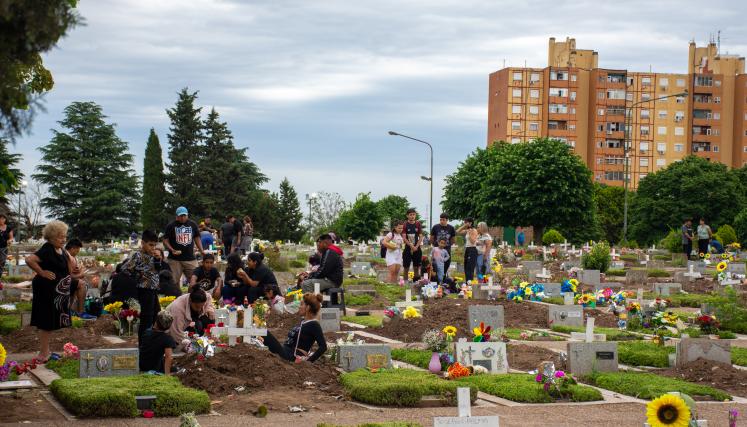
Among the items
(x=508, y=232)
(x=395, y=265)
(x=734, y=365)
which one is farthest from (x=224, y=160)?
(x=734, y=365)

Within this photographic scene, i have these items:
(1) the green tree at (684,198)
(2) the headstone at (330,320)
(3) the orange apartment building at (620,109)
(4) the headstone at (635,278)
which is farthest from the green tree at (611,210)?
(2) the headstone at (330,320)

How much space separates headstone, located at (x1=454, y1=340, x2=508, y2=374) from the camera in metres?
13.4

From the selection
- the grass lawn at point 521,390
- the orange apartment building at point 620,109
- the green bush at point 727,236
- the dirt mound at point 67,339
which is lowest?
the grass lawn at point 521,390

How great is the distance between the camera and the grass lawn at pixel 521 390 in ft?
38.3

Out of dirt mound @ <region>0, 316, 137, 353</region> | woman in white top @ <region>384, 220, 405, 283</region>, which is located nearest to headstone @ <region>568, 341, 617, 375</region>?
dirt mound @ <region>0, 316, 137, 353</region>

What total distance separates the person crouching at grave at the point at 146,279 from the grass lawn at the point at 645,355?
257 inches

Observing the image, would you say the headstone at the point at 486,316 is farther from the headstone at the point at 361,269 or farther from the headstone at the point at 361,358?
the headstone at the point at 361,269

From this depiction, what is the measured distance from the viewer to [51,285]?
12531mm

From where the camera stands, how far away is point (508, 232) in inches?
3649

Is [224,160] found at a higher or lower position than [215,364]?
higher

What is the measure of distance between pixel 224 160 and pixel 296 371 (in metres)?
59.4

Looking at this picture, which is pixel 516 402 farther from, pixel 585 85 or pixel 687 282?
pixel 585 85

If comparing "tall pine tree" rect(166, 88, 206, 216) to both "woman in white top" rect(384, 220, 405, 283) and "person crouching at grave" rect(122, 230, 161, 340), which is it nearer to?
"woman in white top" rect(384, 220, 405, 283)

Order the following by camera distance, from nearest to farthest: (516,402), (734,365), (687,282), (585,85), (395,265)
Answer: (516,402) → (734,365) → (395,265) → (687,282) → (585,85)
